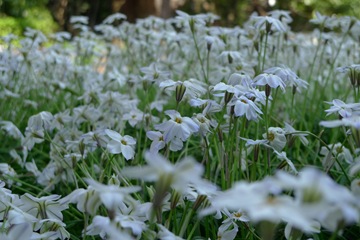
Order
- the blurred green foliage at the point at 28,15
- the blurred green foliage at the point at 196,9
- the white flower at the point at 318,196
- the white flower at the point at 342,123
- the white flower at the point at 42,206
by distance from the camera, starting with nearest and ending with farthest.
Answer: the white flower at the point at 318,196 → the white flower at the point at 342,123 → the white flower at the point at 42,206 → the blurred green foliage at the point at 28,15 → the blurred green foliage at the point at 196,9

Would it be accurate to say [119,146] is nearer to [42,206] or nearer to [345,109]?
[42,206]

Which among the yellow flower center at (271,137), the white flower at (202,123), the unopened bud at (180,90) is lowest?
the yellow flower center at (271,137)

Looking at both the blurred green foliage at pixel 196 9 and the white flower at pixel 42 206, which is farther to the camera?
the blurred green foliage at pixel 196 9

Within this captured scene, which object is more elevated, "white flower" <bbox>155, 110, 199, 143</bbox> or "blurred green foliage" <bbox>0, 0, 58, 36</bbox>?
"white flower" <bbox>155, 110, 199, 143</bbox>

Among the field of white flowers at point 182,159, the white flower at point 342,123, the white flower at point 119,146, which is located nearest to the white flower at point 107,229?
the field of white flowers at point 182,159

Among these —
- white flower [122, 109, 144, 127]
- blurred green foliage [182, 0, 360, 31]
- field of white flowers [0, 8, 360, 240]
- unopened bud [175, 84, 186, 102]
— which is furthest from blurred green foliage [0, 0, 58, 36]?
unopened bud [175, 84, 186, 102]

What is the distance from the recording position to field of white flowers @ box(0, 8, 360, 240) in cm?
65

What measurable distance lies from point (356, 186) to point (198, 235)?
623 mm

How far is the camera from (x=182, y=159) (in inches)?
66.4

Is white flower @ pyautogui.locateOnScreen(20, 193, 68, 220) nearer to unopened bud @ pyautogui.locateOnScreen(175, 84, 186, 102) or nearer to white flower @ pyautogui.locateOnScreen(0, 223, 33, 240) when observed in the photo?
white flower @ pyautogui.locateOnScreen(0, 223, 33, 240)

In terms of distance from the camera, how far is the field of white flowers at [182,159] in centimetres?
65

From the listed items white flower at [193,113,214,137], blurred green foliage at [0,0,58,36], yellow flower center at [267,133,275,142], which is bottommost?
blurred green foliage at [0,0,58,36]

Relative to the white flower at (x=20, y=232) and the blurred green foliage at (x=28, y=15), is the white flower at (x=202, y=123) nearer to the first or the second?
the white flower at (x=20, y=232)

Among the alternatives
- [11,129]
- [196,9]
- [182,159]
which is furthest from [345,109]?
[196,9]
